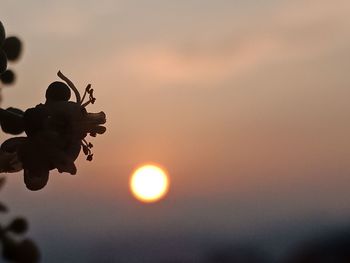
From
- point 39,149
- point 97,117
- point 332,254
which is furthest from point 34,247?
point 332,254

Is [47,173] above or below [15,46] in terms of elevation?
below

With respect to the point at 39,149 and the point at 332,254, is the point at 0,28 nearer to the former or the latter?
the point at 39,149

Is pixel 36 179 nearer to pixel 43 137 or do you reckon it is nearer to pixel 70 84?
pixel 43 137

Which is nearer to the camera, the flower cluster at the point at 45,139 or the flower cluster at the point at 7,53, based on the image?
the flower cluster at the point at 7,53

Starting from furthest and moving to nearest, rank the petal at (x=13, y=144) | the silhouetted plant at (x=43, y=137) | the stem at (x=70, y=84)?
the stem at (x=70, y=84)
the petal at (x=13, y=144)
the silhouetted plant at (x=43, y=137)

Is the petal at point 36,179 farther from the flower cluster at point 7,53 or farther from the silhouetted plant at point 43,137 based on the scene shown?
the flower cluster at point 7,53

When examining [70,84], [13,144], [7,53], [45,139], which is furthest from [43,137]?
[70,84]

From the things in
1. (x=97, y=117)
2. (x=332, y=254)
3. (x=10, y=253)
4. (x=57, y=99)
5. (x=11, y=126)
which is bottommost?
(x=10, y=253)

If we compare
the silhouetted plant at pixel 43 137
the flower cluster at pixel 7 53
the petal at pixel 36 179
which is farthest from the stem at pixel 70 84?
the petal at pixel 36 179
